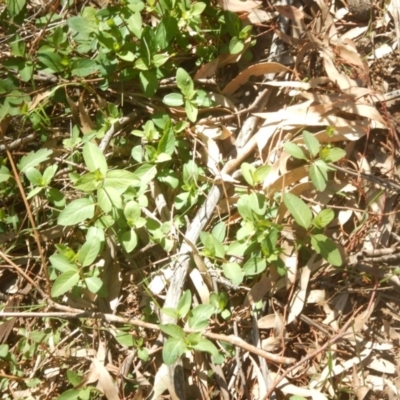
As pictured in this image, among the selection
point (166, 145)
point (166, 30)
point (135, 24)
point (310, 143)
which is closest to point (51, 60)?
point (135, 24)

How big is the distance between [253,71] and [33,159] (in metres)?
0.95

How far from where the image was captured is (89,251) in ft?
6.71

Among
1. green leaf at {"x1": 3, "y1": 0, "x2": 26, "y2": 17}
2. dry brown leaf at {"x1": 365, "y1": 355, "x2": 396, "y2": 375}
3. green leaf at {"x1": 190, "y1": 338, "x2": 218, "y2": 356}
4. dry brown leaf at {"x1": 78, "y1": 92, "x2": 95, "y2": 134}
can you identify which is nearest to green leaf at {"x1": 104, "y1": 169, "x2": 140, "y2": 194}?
dry brown leaf at {"x1": 78, "y1": 92, "x2": 95, "y2": 134}

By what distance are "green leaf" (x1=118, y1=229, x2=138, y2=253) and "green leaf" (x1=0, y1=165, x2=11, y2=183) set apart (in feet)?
1.80

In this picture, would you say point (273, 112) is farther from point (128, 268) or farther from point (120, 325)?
point (120, 325)

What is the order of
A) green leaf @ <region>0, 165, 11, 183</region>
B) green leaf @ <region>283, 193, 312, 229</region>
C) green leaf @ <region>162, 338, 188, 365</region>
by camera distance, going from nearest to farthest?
1. green leaf @ <region>162, 338, 188, 365</region>
2. green leaf @ <region>283, 193, 312, 229</region>
3. green leaf @ <region>0, 165, 11, 183</region>

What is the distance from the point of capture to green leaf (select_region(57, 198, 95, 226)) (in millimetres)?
2023

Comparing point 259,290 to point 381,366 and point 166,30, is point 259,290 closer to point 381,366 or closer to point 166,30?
point 381,366

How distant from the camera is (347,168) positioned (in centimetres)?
217

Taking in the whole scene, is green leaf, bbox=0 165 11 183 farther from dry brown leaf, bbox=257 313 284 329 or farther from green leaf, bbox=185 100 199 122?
dry brown leaf, bbox=257 313 284 329

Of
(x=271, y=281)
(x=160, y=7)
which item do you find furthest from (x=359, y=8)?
(x=271, y=281)

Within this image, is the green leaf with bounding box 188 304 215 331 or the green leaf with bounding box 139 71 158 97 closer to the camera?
the green leaf with bounding box 188 304 215 331

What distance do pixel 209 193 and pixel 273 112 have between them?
42 cm

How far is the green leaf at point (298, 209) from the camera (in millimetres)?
2016
